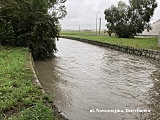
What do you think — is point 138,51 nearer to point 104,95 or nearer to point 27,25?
point 27,25

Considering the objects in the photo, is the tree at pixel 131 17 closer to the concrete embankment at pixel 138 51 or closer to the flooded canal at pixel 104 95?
the concrete embankment at pixel 138 51

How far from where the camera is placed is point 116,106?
8.51m

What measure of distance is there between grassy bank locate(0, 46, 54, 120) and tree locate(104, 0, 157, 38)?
1722 inches

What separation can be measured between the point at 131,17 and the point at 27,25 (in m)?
35.5

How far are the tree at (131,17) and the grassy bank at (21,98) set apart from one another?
43.7 m

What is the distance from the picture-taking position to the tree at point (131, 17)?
1970 inches

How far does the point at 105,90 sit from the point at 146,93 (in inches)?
66.5

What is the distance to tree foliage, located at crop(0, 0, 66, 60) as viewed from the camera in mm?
19297

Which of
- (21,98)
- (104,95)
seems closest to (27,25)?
(104,95)

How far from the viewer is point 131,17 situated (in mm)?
51875

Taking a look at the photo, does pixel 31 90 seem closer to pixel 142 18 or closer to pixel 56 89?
pixel 56 89

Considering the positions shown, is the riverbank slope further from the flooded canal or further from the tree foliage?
the tree foliage

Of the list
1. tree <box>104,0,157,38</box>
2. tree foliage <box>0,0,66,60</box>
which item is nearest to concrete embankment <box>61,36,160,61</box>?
tree foliage <box>0,0,66,60</box>

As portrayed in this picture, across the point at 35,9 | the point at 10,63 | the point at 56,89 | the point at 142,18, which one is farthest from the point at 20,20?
the point at 142,18
